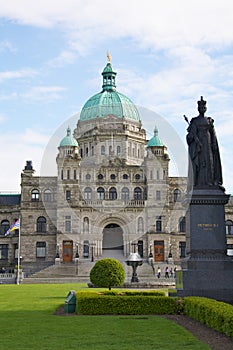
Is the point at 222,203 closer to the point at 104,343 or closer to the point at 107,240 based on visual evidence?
the point at 104,343

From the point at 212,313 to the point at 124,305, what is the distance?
5.27 m

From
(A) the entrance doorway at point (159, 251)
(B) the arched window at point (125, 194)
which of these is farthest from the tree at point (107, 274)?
(B) the arched window at point (125, 194)

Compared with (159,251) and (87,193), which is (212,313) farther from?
(87,193)

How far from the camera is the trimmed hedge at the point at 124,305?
19453 millimetres

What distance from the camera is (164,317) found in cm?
1836

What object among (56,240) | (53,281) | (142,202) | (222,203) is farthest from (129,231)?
(222,203)

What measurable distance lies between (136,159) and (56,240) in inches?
678

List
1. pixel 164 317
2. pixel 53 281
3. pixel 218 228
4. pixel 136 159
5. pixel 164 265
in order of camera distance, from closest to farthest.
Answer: pixel 164 317 → pixel 218 228 → pixel 53 281 → pixel 164 265 → pixel 136 159

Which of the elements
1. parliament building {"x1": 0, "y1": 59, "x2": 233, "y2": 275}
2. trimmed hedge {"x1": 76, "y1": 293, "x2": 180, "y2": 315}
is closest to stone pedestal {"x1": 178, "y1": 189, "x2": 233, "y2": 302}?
trimmed hedge {"x1": 76, "y1": 293, "x2": 180, "y2": 315}

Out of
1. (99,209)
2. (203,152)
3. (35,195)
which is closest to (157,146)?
(99,209)

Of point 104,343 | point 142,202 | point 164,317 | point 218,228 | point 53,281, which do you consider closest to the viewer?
point 104,343

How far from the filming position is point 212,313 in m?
15.0

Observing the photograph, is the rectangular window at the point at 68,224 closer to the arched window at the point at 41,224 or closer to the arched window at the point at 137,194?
the arched window at the point at 41,224

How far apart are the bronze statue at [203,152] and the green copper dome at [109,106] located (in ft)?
207
